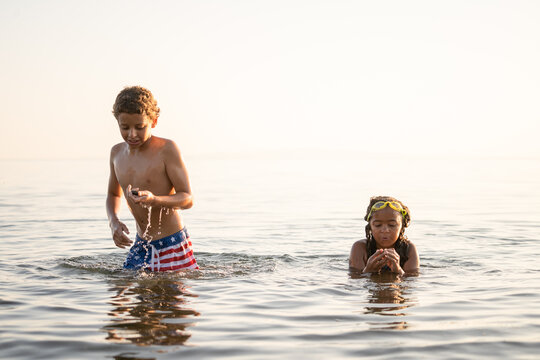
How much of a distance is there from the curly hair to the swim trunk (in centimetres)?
134

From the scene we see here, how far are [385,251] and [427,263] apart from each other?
2112mm

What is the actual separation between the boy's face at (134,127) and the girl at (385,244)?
8.94 ft

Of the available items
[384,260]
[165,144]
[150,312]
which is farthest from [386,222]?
[150,312]

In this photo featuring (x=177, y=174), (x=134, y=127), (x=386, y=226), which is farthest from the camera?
(x=386, y=226)

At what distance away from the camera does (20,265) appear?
8.59 m

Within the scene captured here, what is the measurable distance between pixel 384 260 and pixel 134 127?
2.94 m

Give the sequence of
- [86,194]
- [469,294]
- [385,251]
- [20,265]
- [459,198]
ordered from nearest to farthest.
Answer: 1. [469,294]
2. [385,251]
3. [20,265]
4. [459,198]
5. [86,194]

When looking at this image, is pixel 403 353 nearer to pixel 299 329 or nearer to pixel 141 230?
pixel 299 329

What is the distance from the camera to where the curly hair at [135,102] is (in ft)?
22.4

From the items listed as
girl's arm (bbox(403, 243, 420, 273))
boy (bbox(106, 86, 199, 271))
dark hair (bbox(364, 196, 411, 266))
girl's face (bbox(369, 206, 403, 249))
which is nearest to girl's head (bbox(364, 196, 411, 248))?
girl's face (bbox(369, 206, 403, 249))

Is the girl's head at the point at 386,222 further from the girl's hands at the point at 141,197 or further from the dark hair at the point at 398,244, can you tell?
the girl's hands at the point at 141,197

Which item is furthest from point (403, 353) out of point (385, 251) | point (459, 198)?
point (459, 198)

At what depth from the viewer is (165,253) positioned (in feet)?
24.2

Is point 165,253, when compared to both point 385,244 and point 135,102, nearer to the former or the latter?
point 135,102
